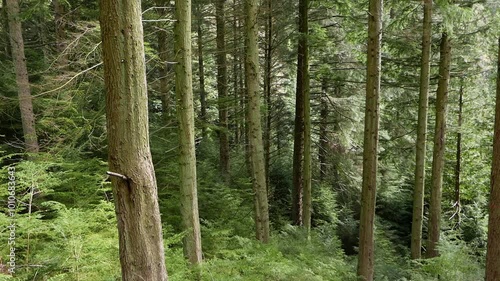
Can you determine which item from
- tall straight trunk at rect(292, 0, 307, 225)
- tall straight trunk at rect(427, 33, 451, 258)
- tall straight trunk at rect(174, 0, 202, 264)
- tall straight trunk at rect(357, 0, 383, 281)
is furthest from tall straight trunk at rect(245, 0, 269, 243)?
tall straight trunk at rect(427, 33, 451, 258)

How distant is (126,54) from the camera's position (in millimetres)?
2748

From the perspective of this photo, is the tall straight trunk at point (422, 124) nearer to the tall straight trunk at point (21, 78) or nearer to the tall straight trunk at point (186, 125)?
the tall straight trunk at point (186, 125)

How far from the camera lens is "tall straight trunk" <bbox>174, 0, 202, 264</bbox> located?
4809 millimetres

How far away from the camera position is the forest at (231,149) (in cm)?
305

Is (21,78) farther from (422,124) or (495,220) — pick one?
(422,124)

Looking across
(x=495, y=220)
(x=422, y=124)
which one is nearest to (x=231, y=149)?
(x=422, y=124)

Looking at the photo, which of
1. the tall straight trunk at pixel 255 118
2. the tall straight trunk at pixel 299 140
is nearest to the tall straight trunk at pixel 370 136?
the tall straight trunk at pixel 255 118

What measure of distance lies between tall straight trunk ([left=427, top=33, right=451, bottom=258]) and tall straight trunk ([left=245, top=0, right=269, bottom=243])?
534 cm

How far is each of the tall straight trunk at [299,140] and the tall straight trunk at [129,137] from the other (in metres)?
7.37

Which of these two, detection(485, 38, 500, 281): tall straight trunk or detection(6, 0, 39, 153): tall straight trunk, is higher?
detection(6, 0, 39, 153): tall straight trunk

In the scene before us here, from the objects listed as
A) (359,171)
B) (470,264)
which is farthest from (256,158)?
(359,171)

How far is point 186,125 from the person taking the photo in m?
4.96

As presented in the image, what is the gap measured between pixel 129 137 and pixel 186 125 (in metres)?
2.17

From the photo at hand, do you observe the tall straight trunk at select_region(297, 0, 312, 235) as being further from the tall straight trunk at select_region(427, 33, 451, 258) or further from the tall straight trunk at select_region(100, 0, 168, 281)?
the tall straight trunk at select_region(100, 0, 168, 281)
